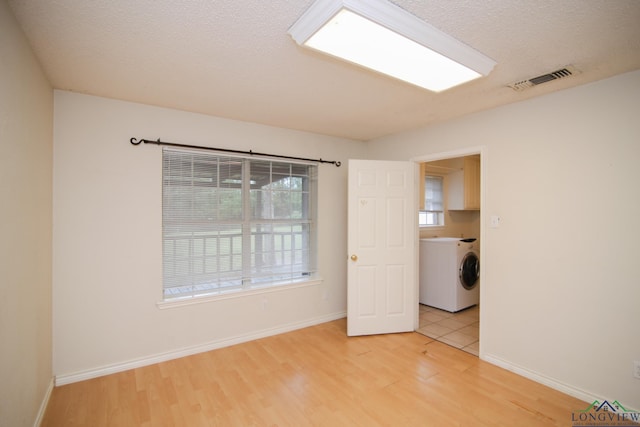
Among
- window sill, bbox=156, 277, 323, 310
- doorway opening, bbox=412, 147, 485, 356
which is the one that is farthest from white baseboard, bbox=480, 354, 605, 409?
window sill, bbox=156, 277, 323, 310

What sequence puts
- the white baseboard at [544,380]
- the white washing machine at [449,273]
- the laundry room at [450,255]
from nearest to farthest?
the white baseboard at [544,380] → the laundry room at [450,255] → the white washing machine at [449,273]

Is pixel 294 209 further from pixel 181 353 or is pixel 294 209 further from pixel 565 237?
pixel 565 237

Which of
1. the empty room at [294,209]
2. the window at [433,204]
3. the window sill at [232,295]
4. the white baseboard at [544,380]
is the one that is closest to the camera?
the empty room at [294,209]

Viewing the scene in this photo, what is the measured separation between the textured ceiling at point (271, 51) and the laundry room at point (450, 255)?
2134mm

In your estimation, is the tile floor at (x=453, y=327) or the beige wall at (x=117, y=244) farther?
the tile floor at (x=453, y=327)

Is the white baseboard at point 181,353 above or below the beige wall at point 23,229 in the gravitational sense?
below

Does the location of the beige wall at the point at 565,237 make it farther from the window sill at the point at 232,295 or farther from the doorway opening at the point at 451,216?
the window sill at the point at 232,295

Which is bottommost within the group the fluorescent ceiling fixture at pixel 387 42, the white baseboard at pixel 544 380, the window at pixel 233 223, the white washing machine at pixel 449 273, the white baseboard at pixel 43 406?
the white baseboard at pixel 544 380

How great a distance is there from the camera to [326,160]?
3.86 meters

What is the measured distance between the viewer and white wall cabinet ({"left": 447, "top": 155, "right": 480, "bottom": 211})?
483 cm

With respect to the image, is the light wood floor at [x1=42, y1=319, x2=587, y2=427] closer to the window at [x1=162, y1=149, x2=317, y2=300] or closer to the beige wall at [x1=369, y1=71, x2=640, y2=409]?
the beige wall at [x1=369, y1=71, x2=640, y2=409]

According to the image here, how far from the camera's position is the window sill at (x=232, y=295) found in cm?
282

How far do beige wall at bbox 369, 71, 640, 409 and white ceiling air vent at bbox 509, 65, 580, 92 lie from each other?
1.06 feet

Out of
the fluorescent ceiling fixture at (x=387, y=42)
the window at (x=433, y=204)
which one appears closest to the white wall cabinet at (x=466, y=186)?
the window at (x=433, y=204)
